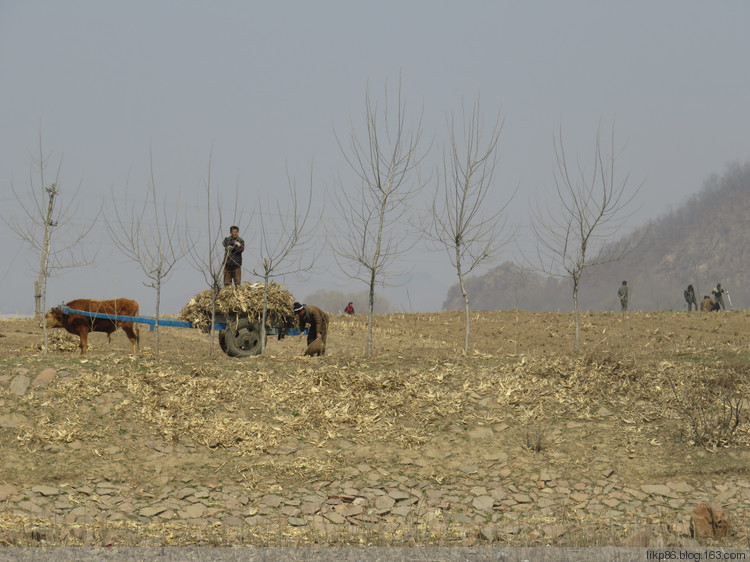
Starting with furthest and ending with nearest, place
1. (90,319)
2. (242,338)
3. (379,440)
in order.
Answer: (90,319) → (242,338) → (379,440)

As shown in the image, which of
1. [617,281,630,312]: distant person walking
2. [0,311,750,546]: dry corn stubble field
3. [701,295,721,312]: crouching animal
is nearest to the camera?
[0,311,750,546]: dry corn stubble field

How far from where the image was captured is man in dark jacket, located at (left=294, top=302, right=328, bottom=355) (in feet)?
45.6

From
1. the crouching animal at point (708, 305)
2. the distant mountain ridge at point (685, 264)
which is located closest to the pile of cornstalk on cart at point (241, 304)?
the crouching animal at point (708, 305)

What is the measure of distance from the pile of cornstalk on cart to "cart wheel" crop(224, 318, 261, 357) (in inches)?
10.8

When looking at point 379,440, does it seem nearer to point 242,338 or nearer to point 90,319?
point 242,338

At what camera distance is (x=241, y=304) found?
13.5 m

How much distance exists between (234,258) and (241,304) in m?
1.52

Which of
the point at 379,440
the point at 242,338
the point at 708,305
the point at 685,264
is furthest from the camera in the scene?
the point at 685,264

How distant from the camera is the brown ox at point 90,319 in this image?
14.0 m

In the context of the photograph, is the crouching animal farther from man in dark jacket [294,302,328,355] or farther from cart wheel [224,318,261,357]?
cart wheel [224,318,261,357]

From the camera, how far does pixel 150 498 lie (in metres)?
8.56

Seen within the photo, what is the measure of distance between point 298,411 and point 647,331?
14173 millimetres

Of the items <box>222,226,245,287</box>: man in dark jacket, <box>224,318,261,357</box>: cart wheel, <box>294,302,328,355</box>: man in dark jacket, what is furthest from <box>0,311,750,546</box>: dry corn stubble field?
<box>222,226,245,287</box>: man in dark jacket

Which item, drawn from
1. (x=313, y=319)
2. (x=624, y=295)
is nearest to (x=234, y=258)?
(x=313, y=319)
